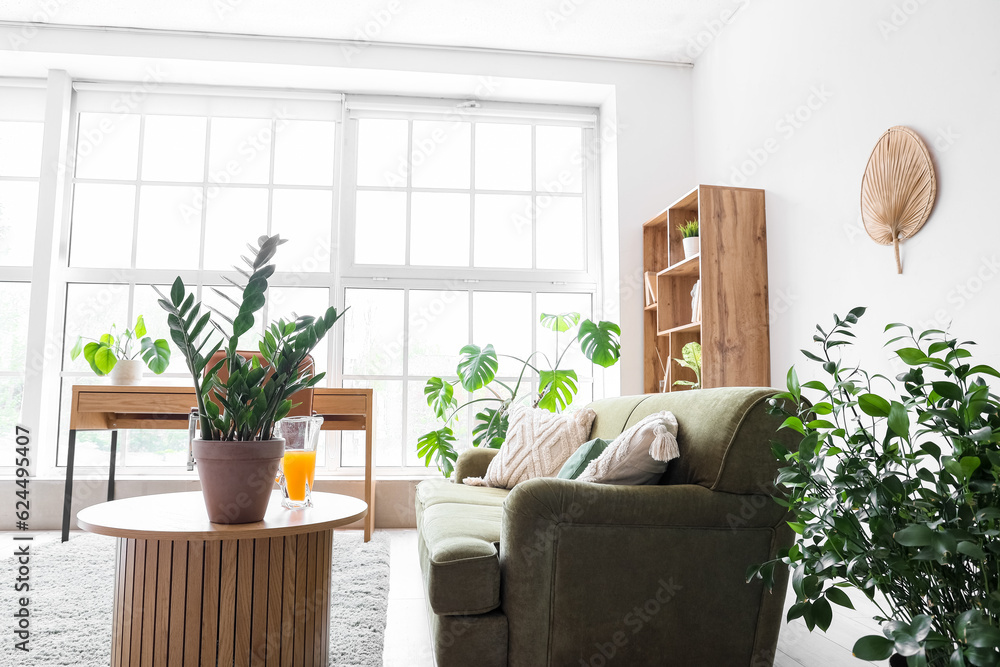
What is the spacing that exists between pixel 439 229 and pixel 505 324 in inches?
29.7

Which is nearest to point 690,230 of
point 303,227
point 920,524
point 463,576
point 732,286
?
point 732,286

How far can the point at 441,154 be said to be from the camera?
441 centimetres

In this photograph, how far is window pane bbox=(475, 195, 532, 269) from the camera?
4371mm

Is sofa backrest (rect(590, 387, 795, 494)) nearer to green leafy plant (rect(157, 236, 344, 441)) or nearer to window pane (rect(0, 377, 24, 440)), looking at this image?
green leafy plant (rect(157, 236, 344, 441))

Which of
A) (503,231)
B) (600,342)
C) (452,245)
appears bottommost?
(600,342)

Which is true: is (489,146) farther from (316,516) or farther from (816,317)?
(316,516)

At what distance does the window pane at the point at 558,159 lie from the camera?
4.48 meters

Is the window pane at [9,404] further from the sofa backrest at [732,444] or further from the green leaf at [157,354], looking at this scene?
the sofa backrest at [732,444]

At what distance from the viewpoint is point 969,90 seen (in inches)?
83.3

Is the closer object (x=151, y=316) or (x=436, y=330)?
(x=151, y=316)

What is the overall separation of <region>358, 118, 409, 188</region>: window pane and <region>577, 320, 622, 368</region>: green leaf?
5.31ft

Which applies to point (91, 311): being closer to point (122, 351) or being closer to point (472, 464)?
point (122, 351)

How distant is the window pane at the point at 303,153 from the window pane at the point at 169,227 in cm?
55

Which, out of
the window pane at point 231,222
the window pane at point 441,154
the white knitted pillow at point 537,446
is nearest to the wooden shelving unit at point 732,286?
the white knitted pillow at point 537,446
